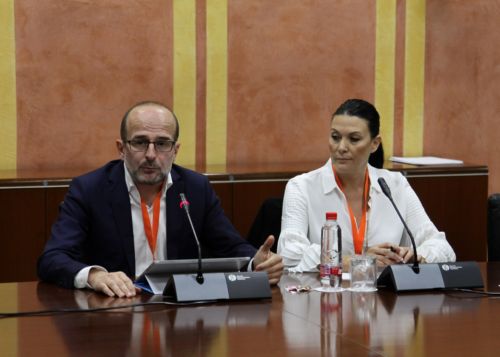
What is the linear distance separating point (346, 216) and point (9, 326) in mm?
1931

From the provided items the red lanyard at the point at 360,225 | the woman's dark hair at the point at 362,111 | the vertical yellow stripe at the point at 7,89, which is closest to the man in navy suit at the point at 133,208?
the red lanyard at the point at 360,225

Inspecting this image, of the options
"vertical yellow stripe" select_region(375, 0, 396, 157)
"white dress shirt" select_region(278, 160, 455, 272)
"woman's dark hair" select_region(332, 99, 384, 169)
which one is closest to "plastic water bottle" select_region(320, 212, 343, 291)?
"white dress shirt" select_region(278, 160, 455, 272)

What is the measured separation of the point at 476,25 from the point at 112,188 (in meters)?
3.94

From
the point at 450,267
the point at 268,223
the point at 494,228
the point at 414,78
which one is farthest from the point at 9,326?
the point at 414,78

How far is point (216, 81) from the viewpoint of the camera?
21.9 ft

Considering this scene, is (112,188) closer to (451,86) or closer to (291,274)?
(291,274)

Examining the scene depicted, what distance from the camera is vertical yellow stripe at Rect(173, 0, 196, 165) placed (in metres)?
6.53

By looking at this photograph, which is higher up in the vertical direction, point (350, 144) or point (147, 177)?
point (350, 144)

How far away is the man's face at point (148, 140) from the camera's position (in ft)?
13.0

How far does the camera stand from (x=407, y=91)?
7160mm

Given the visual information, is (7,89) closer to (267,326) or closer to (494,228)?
(494,228)

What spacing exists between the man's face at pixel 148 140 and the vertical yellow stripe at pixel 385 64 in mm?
3290

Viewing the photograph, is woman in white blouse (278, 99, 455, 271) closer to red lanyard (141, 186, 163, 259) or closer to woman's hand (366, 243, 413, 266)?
woman's hand (366, 243, 413, 266)

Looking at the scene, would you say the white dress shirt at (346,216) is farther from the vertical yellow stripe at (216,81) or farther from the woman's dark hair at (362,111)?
the vertical yellow stripe at (216,81)
